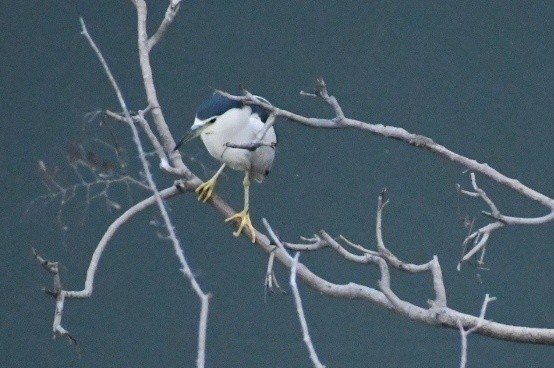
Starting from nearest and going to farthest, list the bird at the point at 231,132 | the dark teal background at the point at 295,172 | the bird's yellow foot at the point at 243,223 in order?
1. the bird's yellow foot at the point at 243,223
2. the bird at the point at 231,132
3. the dark teal background at the point at 295,172

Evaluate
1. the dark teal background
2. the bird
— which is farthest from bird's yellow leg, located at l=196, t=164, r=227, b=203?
the dark teal background

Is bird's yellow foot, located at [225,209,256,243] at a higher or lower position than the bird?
lower

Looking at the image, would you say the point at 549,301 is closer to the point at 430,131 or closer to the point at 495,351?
the point at 495,351

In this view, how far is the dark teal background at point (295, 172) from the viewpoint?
4.26 metres

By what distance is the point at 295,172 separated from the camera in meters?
4.38

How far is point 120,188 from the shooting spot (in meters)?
4.36

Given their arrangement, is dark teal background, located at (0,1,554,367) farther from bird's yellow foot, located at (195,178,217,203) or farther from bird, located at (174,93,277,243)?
bird's yellow foot, located at (195,178,217,203)

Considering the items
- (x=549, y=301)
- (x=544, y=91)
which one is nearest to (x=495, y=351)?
(x=549, y=301)

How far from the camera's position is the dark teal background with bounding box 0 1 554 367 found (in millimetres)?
4258

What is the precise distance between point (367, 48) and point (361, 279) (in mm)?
742

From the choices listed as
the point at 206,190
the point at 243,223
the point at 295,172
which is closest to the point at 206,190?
the point at 206,190

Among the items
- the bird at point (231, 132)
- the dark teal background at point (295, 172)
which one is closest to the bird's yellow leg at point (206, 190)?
the bird at point (231, 132)

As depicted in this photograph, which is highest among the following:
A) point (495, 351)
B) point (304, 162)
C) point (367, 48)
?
point (367, 48)

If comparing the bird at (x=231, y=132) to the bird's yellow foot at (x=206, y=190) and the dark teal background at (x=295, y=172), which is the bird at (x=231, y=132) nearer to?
the bird's yellow foot at (x=206, y=190)
